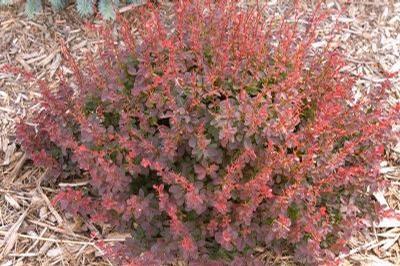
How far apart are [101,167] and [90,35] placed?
4.71 feet

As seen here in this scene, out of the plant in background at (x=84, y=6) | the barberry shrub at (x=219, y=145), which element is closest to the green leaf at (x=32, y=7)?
the plant in background at (x=84, y=6)

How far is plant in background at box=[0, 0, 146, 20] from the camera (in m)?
3.46

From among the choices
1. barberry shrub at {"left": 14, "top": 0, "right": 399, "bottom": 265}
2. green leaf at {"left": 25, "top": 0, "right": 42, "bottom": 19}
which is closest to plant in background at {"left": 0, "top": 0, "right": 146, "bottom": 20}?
green leaf at {"left": 25, "top": 0, "right": 42, "bottom": 19}

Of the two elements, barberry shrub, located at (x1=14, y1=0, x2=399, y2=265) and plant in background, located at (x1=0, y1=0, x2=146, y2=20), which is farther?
plant in background, located at (x1=0, y1=0, x2=146, y2=20)

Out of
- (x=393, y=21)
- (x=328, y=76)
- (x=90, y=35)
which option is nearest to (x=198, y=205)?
(x=328, y=76)

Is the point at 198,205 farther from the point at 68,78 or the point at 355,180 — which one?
the point at 68,78

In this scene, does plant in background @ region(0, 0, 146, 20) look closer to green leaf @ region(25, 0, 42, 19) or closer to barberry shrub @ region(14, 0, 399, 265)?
green leaf @ region(25, 0, 42, 19)

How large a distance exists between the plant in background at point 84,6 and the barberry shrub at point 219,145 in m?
1.00

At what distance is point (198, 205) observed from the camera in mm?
2123

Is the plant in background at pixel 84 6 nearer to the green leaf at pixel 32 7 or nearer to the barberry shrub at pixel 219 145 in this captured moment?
the green leaf at pixel 32 7

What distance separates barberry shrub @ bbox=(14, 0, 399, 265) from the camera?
217cm

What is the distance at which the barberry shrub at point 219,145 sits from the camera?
2.17m

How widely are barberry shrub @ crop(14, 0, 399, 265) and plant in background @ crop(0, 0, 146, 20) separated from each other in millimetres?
1000

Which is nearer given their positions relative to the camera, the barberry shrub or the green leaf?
the barberry shrub
